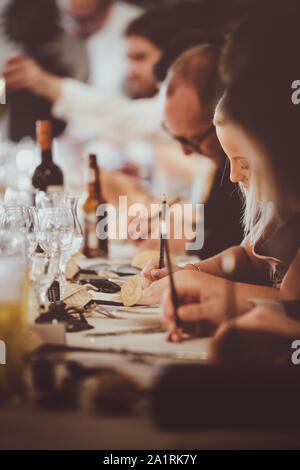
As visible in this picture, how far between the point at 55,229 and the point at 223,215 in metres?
0.44

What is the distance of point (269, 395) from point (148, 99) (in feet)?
6.49

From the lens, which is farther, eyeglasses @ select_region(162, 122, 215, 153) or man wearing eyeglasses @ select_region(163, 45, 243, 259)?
eyeglasses @ select_region(162, 122, 215, 153)

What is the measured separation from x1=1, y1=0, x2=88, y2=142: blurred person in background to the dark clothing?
4.65 ft

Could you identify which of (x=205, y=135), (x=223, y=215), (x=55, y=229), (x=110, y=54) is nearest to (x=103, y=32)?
(x=110, y=54)

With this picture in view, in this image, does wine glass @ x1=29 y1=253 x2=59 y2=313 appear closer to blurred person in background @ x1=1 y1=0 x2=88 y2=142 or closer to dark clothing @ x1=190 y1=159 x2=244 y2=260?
dark clothing @ x1=190 y1=159 x2=244 y2=260

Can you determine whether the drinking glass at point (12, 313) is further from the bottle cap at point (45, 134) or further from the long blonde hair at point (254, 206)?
the bottle cap at point (45, 134)

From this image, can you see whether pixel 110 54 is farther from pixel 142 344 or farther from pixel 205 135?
pixel 142 344

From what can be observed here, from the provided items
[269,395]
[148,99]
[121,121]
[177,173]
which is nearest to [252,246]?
[269,395]

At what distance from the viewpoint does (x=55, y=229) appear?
1.08 metres

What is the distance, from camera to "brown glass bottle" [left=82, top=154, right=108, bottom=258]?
169cm

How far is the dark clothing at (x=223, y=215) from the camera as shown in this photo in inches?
45.4

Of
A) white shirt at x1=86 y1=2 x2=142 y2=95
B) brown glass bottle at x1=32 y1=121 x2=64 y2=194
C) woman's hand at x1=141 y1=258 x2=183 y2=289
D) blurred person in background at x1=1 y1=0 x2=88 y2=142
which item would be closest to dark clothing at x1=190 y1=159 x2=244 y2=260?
woman's hand at x1=141 y1=258 x2=183 y2=289

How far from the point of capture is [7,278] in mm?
760
